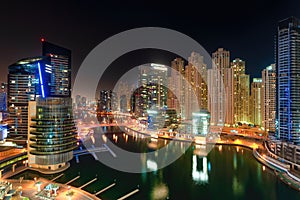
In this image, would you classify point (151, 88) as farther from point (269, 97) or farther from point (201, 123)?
point (269, 97)

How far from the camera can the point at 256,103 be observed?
2670 cm

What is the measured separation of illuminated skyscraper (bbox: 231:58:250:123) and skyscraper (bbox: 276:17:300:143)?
1185cm

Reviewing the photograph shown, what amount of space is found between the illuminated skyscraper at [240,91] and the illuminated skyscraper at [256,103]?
0.71 metres

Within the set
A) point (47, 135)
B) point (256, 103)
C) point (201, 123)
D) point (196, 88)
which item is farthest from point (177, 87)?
point (47, 135)

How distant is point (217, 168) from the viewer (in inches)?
485

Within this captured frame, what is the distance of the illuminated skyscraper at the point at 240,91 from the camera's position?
2723cm

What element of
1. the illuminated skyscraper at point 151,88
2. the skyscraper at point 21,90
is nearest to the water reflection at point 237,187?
the skyscraper at point 21,90

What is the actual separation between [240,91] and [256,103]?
2.66 m

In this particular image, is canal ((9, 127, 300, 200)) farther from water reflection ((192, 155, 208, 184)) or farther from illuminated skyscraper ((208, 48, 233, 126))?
illuminated skyscraper ((208, 48, 233, 126))

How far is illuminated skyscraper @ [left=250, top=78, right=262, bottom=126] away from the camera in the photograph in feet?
86.5

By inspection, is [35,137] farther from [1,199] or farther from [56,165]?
[1,199]

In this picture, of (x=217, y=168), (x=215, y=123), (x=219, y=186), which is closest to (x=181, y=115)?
(x=215, y=123)

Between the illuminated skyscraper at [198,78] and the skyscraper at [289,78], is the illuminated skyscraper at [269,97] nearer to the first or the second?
the skyscraper at [289,78]

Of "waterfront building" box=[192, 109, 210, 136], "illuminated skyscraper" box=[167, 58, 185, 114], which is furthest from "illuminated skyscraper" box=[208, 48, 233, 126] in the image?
"waterfront building" box=[192, 109, 210, 136]
